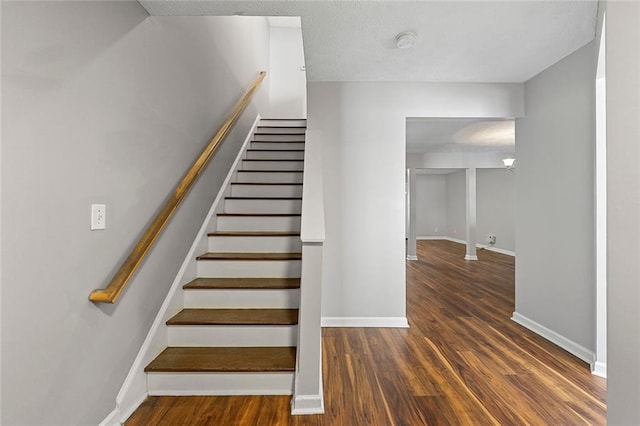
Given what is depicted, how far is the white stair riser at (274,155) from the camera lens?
3.90 m

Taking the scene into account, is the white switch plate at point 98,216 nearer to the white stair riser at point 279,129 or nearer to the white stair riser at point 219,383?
the white stair riser at point 219,383

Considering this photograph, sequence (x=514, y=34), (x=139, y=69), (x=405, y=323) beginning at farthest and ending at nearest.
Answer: (x=405, y=323) < (x=514, y=34) < (x=139, y=69)

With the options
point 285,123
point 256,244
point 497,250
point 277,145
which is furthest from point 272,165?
point 497,250

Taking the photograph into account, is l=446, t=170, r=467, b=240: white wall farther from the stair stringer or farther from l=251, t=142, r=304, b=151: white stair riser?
the stair stringer

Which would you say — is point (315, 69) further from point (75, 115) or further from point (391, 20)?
point (75, 115)

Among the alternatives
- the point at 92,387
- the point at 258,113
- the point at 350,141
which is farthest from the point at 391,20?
the point at 258,113

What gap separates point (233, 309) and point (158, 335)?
469 millimetres

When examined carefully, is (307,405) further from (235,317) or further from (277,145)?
(277,145)

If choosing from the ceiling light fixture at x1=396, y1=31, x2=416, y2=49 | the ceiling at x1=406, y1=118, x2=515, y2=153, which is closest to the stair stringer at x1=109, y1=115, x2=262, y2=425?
the ceiling light fixture at x1=396, y1=31, x2=416, y2=49

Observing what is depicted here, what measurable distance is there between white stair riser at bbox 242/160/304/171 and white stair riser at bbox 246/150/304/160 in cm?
14

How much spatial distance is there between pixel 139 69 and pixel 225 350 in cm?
170

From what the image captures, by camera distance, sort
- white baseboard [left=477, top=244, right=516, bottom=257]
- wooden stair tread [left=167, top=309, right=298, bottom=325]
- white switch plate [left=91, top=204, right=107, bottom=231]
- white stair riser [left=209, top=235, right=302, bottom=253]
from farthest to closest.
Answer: white baseboard [left=477, top=244, right=516, bottom=257], white stair riser [left=209, top=235, right=302, bottom=253], wooden stair tread [left=167, top=309, right=298, bottom=325], white switch plate [left=91, top=204, right=107, bottom=231]

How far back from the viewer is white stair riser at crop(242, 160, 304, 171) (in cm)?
366

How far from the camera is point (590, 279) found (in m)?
2.31
